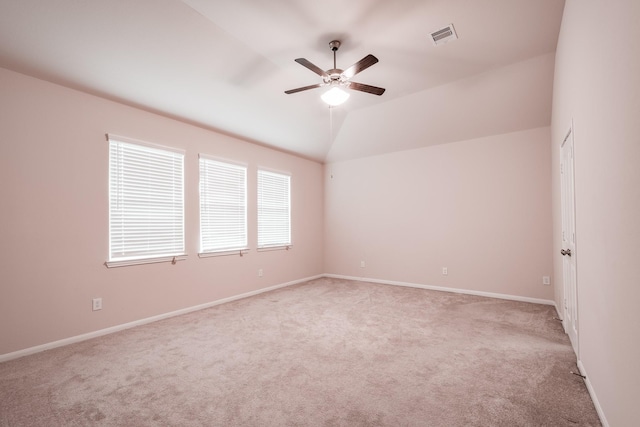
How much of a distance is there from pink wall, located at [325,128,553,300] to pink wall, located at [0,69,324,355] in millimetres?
3340

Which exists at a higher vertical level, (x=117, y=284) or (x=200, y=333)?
(x=117, y=284)

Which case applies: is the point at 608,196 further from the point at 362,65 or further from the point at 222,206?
the point at 222,206

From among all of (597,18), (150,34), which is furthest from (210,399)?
(597,18)

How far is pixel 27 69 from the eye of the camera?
9.52 feet

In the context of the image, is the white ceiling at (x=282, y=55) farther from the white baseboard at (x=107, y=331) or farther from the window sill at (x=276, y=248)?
the white baseboard at (x=107, y=331)

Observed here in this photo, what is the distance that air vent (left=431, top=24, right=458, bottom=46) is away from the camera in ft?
9.84

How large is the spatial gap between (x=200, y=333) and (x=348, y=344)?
1729 mm

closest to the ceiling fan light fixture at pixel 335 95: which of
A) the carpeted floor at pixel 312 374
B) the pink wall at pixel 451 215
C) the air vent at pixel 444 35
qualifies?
the air vent at pixel 444 35

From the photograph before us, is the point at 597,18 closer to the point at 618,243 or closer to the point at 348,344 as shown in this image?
the point at 618,243

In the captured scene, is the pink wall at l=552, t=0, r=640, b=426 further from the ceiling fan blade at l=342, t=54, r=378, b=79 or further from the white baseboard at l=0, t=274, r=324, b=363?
the white baseboard at l=0, t=274, r=324, b=363

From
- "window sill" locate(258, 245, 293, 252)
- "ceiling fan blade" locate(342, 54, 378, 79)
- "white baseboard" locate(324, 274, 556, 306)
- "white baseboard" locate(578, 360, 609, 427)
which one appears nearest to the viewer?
"white baseboard" locate(578, 360, 609, 427)

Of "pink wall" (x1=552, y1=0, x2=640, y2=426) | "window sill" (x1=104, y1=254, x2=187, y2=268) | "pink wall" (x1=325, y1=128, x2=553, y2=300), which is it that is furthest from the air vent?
"window sill" (x1=104, y1=254, x2=187, y2=268)

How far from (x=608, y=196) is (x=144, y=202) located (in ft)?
14.7

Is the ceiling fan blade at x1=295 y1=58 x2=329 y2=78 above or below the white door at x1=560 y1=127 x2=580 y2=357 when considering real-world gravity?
above
